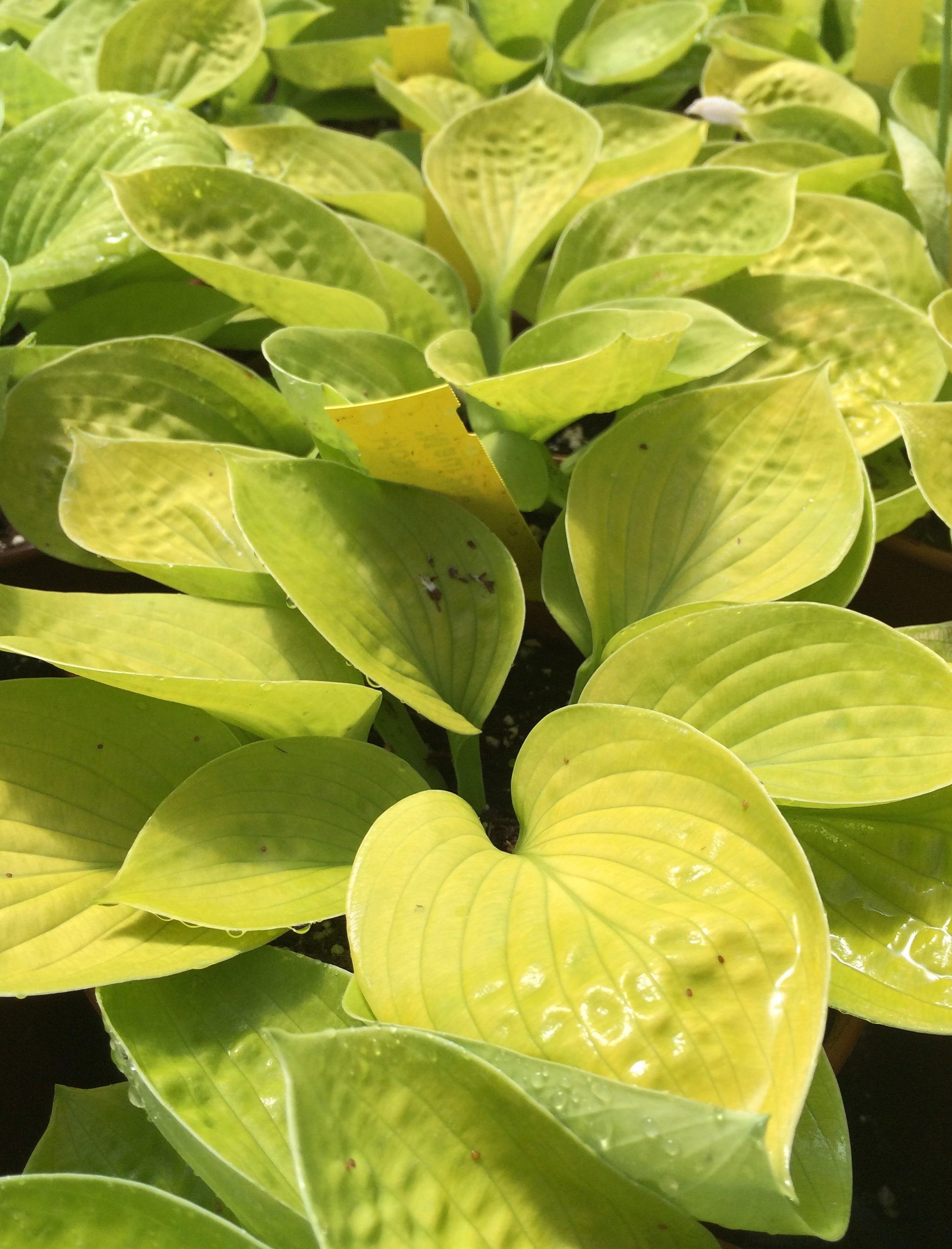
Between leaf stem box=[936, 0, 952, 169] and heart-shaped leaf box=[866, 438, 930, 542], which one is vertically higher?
leaf stem box=[936, 0, 952, 169]

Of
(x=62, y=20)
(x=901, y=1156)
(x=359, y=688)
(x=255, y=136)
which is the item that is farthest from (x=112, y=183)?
(x=901, y=1156)

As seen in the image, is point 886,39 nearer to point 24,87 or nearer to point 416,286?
point 416,286

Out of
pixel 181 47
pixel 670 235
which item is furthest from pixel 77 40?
pixel 670 235

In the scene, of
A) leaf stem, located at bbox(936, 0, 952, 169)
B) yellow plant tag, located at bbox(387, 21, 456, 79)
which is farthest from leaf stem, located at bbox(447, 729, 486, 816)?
yellow plant tag, located at bbox(387, 21, 456, 79)

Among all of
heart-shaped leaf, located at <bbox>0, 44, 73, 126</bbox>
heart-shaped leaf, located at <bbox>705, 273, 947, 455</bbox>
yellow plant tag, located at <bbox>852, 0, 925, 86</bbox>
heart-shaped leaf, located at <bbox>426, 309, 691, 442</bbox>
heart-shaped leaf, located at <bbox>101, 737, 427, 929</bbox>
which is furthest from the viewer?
yellow plant tag, located at <bbox>852, 0, 925, 86</bbox>

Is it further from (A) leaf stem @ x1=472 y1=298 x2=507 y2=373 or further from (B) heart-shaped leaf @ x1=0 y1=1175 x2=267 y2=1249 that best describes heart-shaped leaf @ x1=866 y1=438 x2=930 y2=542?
(B) heart-shaped leaf @ x1=0 y1=1175 x2=267 y2=1249

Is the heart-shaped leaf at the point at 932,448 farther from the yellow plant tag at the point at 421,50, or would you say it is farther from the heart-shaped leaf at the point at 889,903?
the yellow plant tag at the point at 421,50
